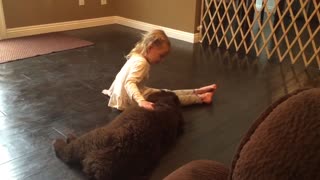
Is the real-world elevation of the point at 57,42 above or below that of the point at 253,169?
below

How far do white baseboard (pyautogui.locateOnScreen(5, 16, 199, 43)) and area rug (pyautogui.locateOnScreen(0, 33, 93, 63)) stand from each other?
12cm

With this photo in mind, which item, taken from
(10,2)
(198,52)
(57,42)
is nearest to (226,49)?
(198,52)

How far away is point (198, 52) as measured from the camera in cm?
299

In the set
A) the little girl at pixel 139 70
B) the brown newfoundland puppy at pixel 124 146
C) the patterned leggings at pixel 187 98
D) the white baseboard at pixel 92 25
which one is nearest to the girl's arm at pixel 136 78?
the little girl at pixel 139 70

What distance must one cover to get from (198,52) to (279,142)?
2.58 metres

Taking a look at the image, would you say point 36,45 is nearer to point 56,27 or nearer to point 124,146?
point 56,27

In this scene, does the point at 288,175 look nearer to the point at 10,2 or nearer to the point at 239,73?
the point at 239,73

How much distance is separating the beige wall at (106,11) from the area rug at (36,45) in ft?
0.74

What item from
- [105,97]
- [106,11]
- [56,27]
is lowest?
[105,97]

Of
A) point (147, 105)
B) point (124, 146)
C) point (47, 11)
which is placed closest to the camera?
point (124, 146)

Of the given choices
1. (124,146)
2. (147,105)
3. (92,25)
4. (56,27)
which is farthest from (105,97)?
(92,25)

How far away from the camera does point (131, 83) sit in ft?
5.27

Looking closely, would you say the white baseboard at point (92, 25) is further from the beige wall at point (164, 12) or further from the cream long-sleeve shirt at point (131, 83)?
the cream long-sleeve shirt at point (131, 83)

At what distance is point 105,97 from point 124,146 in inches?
29.6
